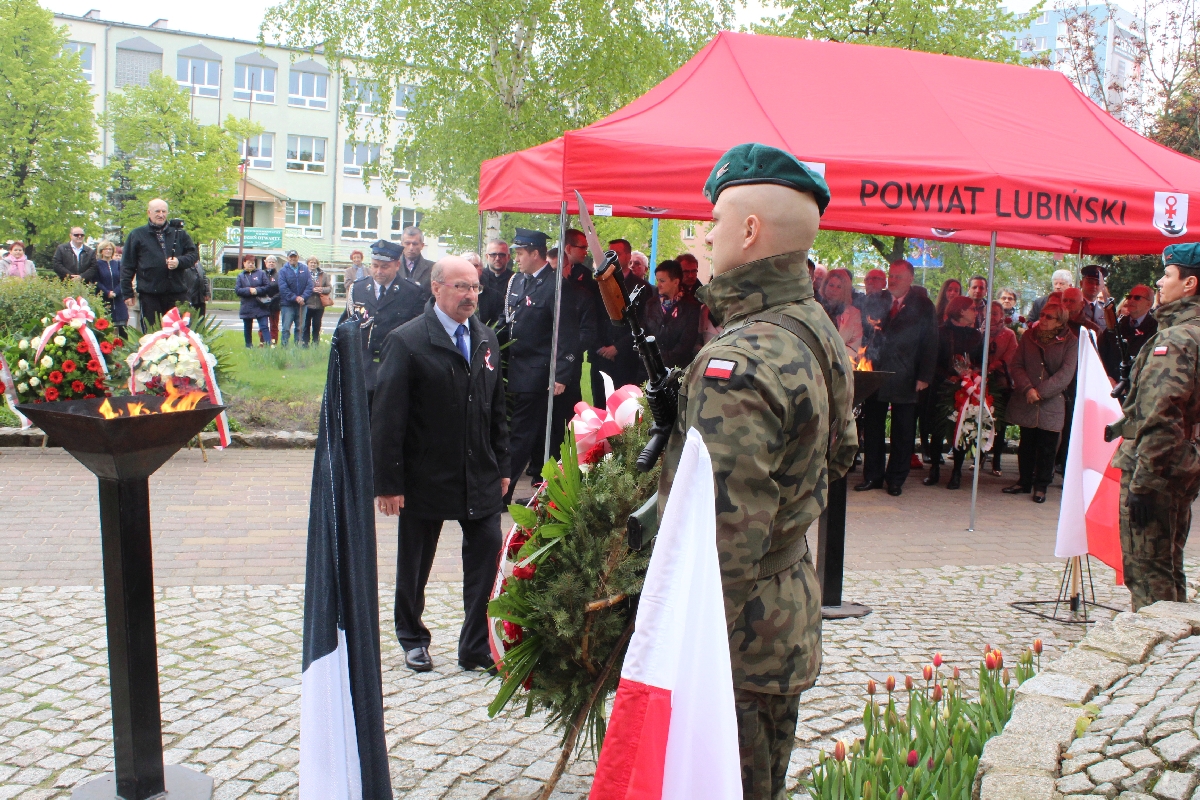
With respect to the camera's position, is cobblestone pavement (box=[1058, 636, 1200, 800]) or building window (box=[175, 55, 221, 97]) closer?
cobblestone pavement (box=[1058, 636, 1200, 800])

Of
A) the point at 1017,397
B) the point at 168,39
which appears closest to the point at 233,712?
the point at 1017,397

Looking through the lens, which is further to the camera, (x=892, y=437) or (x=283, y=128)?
(x=283, y=128)

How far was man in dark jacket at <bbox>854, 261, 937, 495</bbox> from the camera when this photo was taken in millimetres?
10266

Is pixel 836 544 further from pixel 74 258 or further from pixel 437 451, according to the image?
pixel 74 258

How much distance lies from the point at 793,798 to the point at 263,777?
2017 mm

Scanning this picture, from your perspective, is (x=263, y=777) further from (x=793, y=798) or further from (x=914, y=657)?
(x=914, y=657)

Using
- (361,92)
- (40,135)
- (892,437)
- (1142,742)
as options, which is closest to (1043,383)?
(892,437)

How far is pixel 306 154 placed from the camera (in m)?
61.3

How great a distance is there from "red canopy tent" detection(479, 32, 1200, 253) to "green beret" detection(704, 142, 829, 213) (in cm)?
465

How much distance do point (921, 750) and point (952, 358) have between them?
838 cm

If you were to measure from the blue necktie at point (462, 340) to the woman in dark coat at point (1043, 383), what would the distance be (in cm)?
738

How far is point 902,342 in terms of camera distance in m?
10.3

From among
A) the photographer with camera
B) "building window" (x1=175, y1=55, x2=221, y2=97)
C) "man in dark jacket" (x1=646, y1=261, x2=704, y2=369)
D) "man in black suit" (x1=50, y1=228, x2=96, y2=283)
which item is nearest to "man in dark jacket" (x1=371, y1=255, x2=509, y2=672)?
"man in dark jacket" (x1=646, y1=261, x2=704, y2=369)

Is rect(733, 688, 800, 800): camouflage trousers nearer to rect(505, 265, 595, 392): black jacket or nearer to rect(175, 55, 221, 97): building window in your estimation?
rect(505, 265, 595, 392): black jacket
